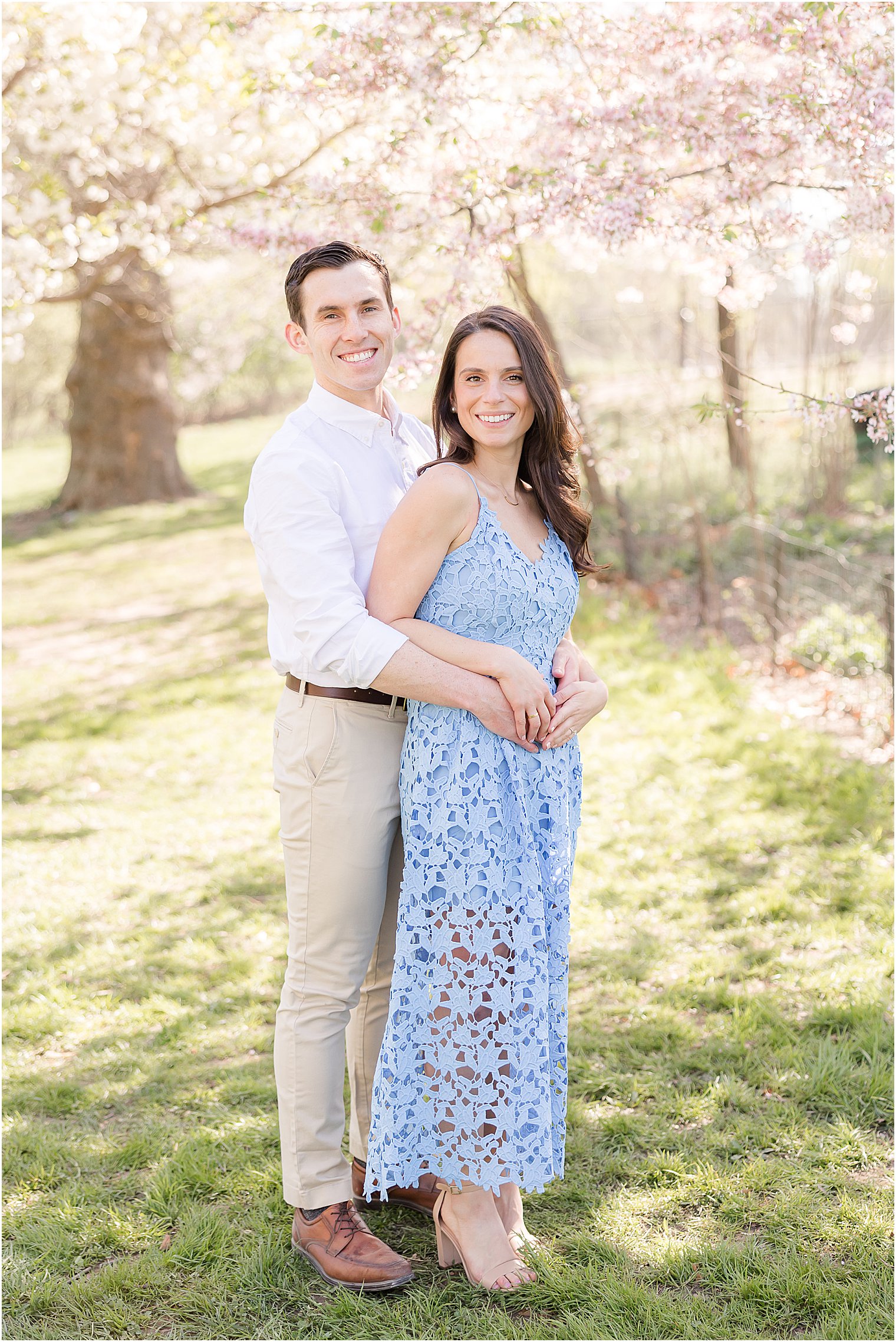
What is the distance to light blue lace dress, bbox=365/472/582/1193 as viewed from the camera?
7.46 feet

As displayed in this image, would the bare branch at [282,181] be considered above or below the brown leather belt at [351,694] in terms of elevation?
above

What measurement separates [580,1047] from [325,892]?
1.24 metres

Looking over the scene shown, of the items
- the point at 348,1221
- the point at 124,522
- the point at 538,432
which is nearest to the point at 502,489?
the point at 538,432

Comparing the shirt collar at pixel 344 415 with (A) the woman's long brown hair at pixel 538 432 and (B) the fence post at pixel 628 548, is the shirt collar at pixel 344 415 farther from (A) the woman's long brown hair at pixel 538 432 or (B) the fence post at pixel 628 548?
(B) the fence post at pixel 628 548

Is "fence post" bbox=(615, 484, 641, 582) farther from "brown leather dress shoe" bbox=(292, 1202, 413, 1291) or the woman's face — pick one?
"brown leather dress shoe" bbox=(292, 1202, 413, 1291)

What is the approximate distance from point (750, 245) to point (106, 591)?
24.8ft

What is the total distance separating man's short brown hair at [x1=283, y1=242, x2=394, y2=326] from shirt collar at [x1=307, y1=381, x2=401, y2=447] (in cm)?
18

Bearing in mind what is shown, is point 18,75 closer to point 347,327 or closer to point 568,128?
point 568,128

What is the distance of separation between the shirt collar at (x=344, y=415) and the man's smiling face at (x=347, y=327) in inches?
0.6

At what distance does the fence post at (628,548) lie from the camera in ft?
27.8

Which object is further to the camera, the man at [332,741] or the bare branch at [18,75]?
the bare branch at [18,75]

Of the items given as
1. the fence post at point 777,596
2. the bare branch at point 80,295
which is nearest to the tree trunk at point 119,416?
the bare branch at point 80,295

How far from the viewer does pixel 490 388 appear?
230 cm

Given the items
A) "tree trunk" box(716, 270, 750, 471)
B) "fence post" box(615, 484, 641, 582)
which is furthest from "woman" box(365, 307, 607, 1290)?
"fence post" box(615, 484, 641, 582)
